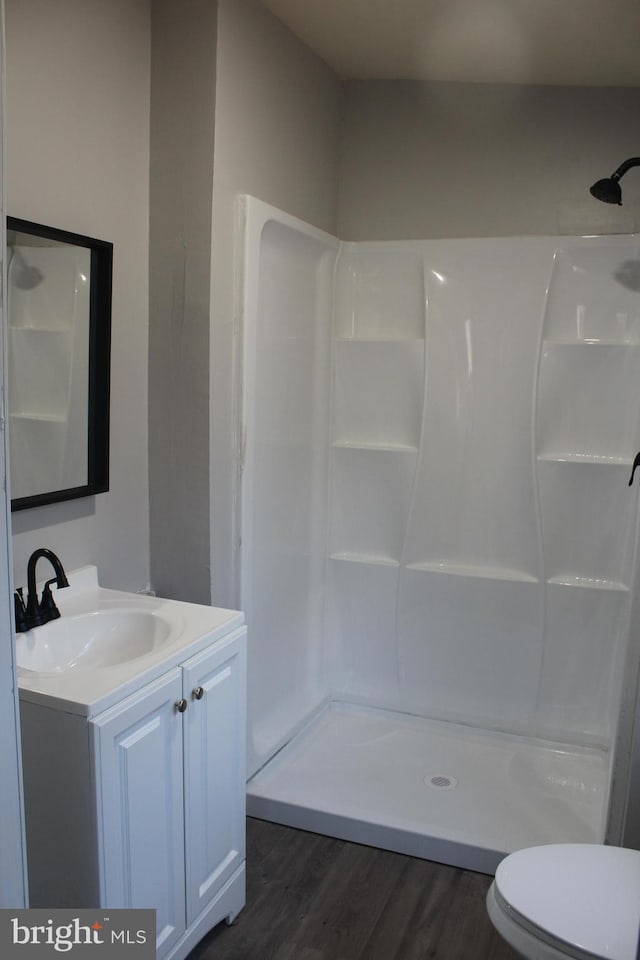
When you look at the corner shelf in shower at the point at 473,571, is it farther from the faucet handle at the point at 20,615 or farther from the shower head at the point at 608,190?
the faucet handle at the point at 20,615

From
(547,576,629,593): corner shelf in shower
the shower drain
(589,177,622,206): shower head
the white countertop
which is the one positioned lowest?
the shower drain

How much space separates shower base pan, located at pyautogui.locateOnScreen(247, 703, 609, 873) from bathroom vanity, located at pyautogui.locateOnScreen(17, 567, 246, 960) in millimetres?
492

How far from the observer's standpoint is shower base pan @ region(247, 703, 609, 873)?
2369 millimetres

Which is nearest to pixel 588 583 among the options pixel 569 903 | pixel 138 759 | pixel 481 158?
pixel 569 903

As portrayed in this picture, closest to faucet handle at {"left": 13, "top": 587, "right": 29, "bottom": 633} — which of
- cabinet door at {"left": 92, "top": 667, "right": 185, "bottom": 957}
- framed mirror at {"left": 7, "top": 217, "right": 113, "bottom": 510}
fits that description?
framed mirror at {"left": 7, "top": 217, "right": 113, "bottom": 510}

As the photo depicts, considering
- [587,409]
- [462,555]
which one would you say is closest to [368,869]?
[462,555]

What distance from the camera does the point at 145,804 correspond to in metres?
1.63

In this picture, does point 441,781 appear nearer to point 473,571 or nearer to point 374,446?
point 473,571

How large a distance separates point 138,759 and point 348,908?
35.5 inches

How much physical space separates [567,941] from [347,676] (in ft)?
5.96

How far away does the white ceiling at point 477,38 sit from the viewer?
2.20 metres

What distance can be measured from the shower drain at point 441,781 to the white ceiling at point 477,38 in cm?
239

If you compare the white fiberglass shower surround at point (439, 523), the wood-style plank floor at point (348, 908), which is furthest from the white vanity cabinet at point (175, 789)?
the white fiberglass shower surround at point (439, 523)

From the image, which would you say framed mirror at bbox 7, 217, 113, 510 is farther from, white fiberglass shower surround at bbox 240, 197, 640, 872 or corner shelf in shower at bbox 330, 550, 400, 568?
corner shelf in shower at bbox 330, 550, 400, 568
